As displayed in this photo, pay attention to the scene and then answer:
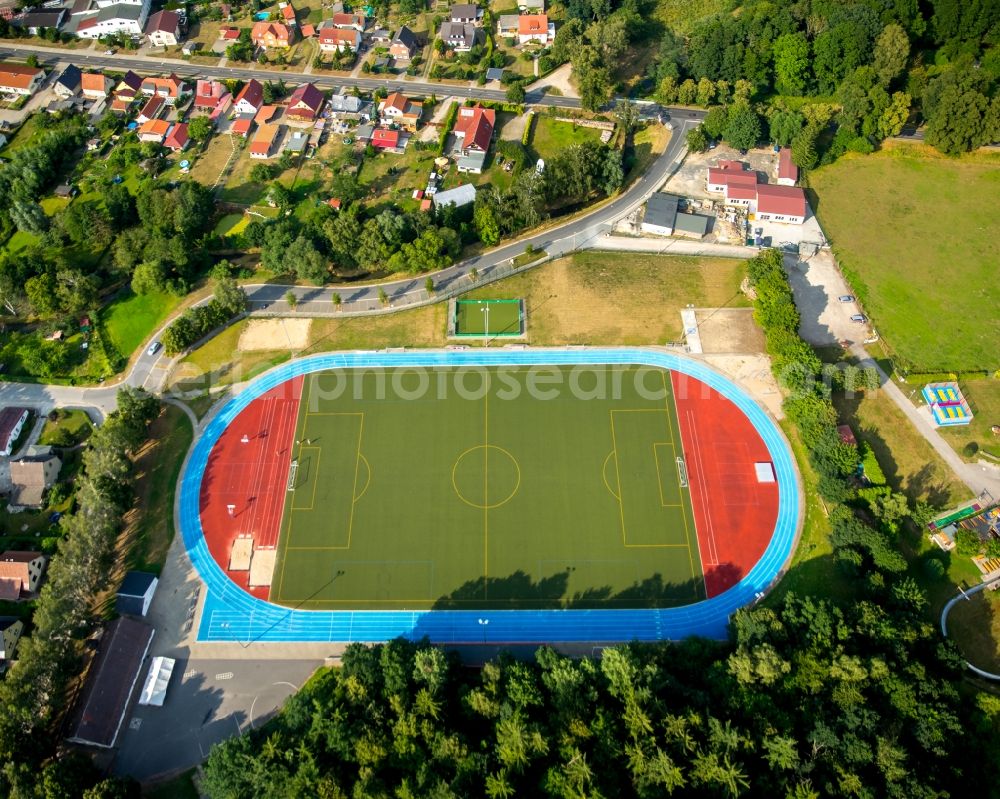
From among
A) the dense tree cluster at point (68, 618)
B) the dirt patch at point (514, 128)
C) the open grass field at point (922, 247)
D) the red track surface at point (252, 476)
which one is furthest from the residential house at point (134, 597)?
the open grass field at point (922, 247)

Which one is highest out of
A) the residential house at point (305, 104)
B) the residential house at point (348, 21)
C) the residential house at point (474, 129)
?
the residential house at point (348, 21)

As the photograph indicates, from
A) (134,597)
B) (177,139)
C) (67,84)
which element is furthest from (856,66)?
(67,84)

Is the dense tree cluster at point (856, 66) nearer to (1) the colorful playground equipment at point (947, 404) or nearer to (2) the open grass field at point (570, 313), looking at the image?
(2) the open grass field at point (570, 313)

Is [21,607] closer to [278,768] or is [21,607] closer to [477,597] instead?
[278,768]

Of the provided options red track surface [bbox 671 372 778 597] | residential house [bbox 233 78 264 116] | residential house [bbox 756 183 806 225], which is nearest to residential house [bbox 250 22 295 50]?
residential house [bbox 233 78 264 116]

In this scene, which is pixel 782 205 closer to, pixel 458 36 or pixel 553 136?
pixel 553 136

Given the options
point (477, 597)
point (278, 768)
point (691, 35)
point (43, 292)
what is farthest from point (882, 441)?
point (43, 292)
